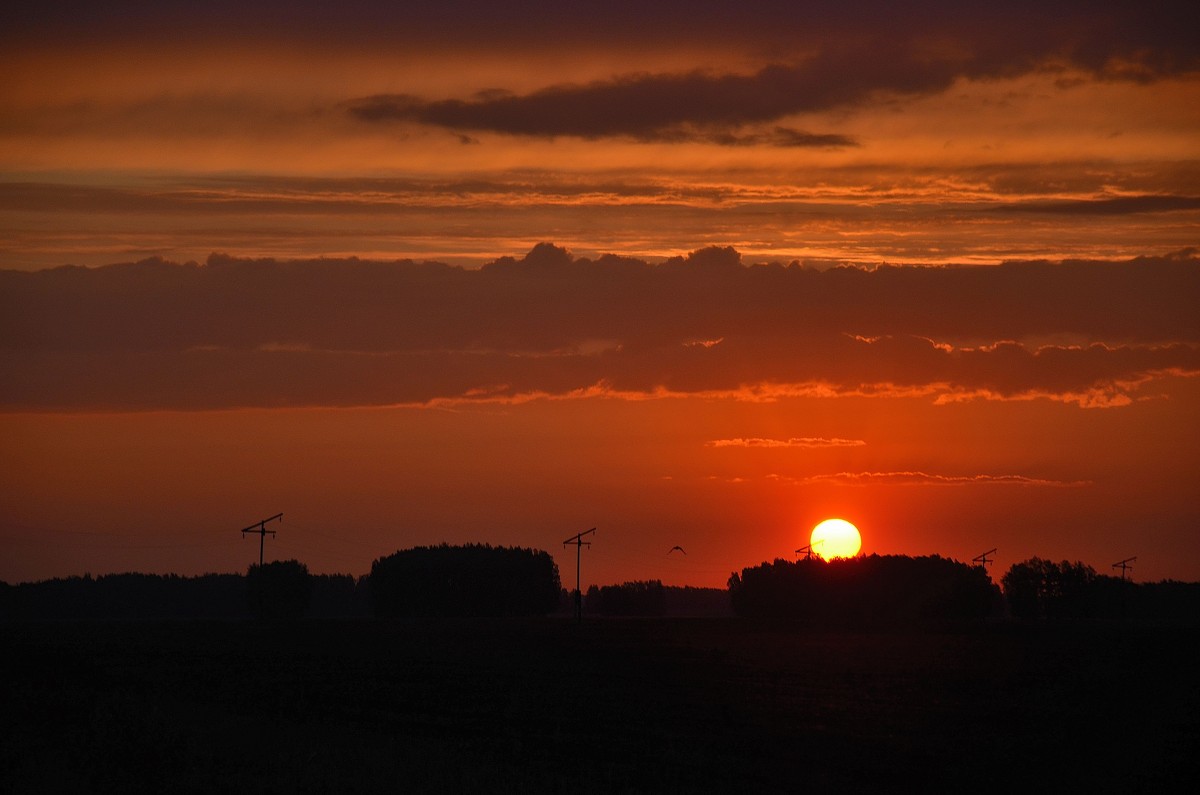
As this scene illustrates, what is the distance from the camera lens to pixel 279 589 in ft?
612

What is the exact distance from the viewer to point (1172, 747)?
42.3 m

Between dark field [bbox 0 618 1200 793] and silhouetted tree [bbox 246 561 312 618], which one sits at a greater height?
silhouetted tree [bbox 246 561 312 618]

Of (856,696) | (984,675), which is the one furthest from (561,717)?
(984,675)

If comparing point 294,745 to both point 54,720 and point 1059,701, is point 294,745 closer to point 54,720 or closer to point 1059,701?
point 54,720

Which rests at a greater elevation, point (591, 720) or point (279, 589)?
point (279, 589)

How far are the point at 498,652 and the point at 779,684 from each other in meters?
33.6

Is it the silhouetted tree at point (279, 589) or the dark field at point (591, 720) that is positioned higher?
the silhouetted tree at point (279, 589)

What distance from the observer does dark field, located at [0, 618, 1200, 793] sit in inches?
1389

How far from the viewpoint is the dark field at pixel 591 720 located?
35.3 m

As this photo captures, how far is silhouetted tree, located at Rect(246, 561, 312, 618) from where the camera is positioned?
18538cm

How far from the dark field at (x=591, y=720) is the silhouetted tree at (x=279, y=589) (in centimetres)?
8836

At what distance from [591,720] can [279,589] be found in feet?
476

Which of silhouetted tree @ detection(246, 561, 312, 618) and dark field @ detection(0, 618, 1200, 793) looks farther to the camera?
silhouetted tree @ detection(246, 561, 312, 618)

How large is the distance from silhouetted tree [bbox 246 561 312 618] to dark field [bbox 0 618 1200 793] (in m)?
88.4
